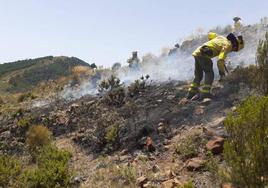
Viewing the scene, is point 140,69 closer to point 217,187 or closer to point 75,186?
point 75,186

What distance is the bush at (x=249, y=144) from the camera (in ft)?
16.8

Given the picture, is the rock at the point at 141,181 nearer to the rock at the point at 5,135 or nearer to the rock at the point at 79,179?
the rock at the point at 79,179

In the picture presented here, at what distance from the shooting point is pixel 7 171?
8227 mm

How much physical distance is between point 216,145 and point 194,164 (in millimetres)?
590

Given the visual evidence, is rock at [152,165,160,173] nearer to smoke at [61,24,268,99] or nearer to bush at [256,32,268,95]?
bush at [256,32,268,95]

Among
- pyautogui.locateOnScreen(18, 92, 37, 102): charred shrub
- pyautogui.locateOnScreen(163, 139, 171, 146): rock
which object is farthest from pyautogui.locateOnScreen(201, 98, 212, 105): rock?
pyautogui.locateOnScreen(18, 92, 37, 102): charred shrub

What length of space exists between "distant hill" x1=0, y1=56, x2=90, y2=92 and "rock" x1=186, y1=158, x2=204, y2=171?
46644 millimetres

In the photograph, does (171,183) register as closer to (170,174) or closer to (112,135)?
(170,174)

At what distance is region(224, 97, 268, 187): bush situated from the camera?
201 inches

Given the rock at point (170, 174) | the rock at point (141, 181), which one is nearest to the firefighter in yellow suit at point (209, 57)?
the rock at point (170, 174)

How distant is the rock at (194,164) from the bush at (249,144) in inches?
77.6

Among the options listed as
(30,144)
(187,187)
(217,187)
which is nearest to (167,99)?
(30,144)

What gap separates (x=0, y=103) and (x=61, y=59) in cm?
5951

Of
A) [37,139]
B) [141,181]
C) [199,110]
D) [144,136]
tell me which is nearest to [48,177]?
[141,181]
